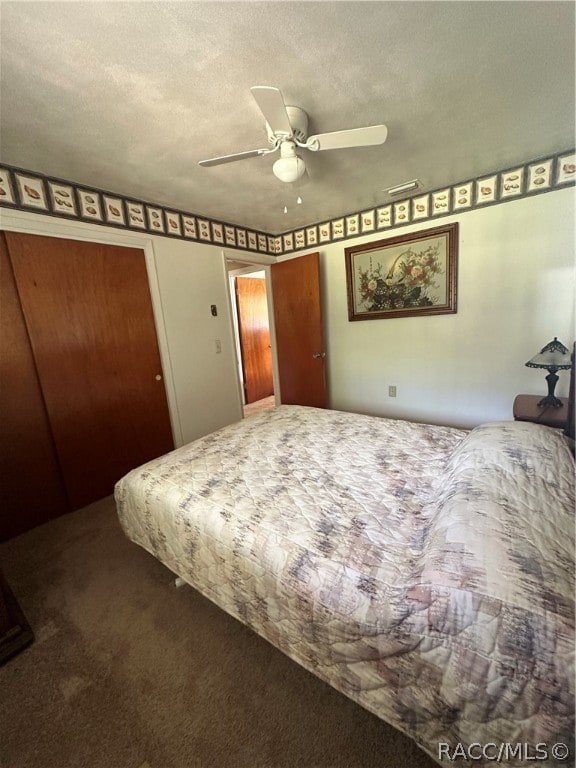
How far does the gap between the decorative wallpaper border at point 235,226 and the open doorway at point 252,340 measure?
1346 mm

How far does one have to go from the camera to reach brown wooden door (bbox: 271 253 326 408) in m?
3.46

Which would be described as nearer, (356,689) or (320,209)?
(356,689)

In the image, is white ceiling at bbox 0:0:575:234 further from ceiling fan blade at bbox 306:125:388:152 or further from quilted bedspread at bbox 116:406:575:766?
quilted bedspread at bbox 116:406:575:766

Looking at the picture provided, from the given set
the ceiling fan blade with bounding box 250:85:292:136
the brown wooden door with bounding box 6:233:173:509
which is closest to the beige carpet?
the brown wooden door with bounding box 6:233:173:509

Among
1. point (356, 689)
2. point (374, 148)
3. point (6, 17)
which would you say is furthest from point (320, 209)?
point (356, 689)

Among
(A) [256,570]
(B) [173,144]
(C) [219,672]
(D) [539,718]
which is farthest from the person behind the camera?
(B) [173,144]

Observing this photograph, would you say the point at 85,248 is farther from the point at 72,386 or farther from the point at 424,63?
the point at 424,63

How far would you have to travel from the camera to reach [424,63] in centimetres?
132

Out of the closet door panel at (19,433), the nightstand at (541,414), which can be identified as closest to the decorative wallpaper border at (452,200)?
the nightstand at (541,414)

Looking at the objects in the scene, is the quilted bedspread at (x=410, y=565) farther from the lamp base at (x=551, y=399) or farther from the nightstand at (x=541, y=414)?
the lamp base at (x=551, y=399)

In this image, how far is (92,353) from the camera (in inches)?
91.4

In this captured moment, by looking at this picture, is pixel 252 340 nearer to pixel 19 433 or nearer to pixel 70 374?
pixel 70 374

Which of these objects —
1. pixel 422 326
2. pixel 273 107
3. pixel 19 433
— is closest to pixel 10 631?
pixel 19 433

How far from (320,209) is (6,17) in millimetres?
2448
